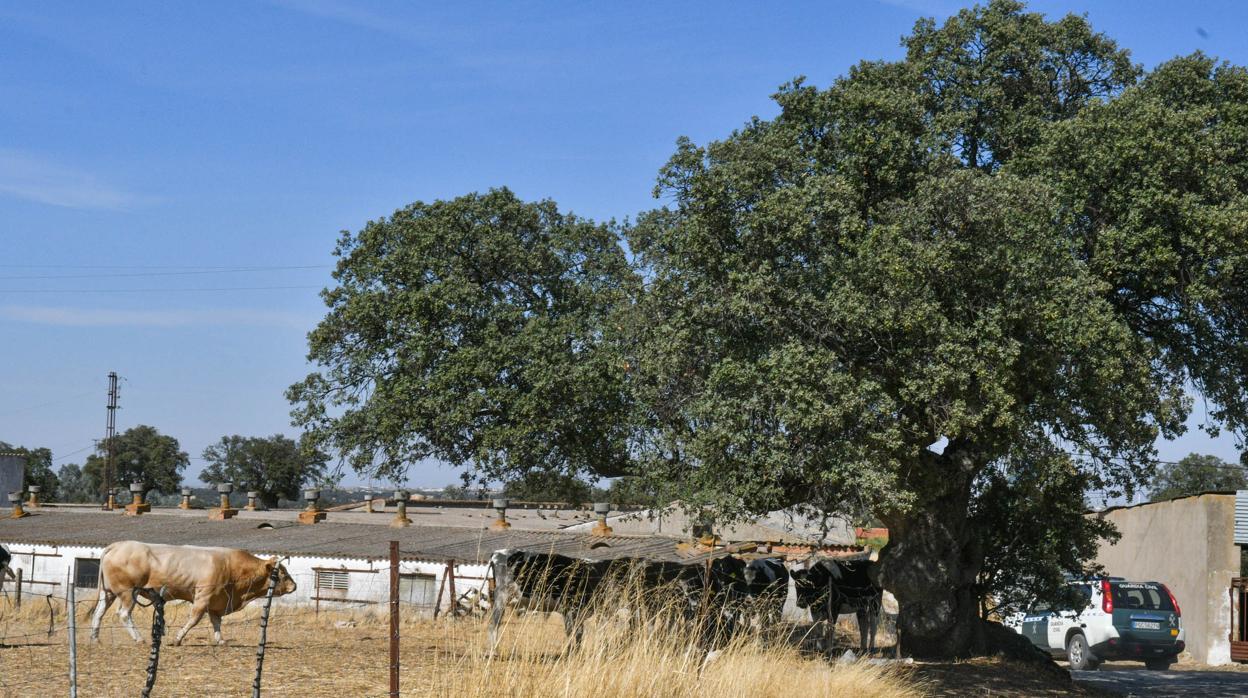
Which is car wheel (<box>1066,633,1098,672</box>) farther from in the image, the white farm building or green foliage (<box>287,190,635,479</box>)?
green foliage (<box>287,190,635,479</box>)

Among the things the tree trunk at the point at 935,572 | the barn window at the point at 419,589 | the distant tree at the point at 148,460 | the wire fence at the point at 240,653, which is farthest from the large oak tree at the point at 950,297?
the distant tree at the point at 148,460

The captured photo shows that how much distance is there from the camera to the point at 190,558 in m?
20.1

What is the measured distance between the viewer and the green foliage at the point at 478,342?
2633cm

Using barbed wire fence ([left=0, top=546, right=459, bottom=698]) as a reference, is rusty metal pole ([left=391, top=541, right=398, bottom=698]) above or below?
above

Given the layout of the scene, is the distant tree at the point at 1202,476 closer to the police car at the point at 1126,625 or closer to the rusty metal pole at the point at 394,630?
the police car at the point at 1126,625

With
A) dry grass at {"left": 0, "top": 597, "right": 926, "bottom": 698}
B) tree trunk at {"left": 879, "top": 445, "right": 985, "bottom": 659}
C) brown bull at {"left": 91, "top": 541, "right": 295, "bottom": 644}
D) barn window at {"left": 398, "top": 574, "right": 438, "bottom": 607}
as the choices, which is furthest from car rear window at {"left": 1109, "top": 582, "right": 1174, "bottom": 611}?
brown bull at {"left": 91, "top": 541, "right": 295, "bottom": 644}

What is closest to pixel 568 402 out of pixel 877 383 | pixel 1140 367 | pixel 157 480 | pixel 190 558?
pixel 190 558

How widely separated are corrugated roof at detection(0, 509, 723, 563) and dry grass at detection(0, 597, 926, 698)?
813 centimetres

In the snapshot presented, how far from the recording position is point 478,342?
28.3m

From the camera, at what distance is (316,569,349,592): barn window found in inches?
1288

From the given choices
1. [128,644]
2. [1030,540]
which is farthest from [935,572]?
[128,644]

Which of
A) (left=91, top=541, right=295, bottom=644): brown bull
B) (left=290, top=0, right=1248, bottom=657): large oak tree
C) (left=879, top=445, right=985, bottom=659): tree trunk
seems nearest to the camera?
(left=290, top=0, right=1248, bottom=657): large oak tree

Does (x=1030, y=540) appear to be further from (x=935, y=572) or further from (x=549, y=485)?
(x=549, y=485)

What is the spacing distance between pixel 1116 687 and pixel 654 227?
12.2m
